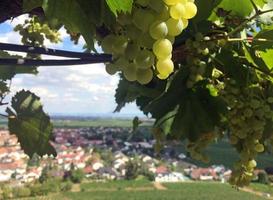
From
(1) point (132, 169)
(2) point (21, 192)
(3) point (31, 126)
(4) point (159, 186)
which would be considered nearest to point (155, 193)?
(4) point (159, 186)

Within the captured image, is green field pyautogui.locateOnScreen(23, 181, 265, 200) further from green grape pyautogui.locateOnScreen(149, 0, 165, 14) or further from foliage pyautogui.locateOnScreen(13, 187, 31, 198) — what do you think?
green grape pyautogui.locateOnScreen(149, 0, 165, 14)

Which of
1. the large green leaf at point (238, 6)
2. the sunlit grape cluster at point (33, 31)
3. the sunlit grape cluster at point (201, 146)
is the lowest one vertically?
the sunlit grape cluster at point (201, 146)

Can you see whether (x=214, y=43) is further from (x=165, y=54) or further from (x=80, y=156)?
(x=80, y=156)

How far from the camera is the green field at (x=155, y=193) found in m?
22.7

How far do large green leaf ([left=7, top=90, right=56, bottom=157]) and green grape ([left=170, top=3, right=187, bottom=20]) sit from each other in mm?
673

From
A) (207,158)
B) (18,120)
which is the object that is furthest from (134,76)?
(18,120)

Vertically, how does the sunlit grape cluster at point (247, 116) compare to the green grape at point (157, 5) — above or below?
below

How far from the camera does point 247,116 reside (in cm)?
76

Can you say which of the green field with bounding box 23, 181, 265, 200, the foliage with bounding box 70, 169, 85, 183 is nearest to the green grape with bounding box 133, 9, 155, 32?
the green field with bounding box 23, 181, 265, 200

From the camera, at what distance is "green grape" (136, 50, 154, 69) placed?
39 cm

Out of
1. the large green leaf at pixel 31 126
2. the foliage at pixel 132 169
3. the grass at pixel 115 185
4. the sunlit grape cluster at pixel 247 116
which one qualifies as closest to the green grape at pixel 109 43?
the sunlit grape cluster at pixel 247 116

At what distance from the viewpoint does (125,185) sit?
2633 centimetres

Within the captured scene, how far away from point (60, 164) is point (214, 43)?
29.2m

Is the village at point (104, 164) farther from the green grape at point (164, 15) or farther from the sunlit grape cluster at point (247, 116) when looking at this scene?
the green grape at point (164, 15)
